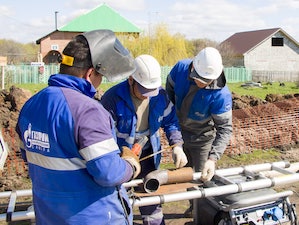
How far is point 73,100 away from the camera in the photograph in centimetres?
196

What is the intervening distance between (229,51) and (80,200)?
41.8 m

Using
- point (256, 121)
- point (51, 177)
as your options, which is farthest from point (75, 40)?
point (256, 121)

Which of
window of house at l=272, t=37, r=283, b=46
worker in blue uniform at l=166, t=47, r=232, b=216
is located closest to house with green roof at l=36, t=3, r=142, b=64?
window of house at l=272, t=37, r=283, b=46

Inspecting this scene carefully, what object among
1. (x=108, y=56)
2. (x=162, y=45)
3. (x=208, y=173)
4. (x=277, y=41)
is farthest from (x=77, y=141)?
(x=277, y=41)

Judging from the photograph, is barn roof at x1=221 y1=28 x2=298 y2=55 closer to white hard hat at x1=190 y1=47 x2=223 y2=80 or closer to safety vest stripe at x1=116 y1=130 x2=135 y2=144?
white hard hat at x1=190 y1=47 x2=223 y2=80

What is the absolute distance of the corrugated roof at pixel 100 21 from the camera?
138 feet

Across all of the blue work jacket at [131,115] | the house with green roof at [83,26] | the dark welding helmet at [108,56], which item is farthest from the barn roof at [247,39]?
the dark welding helmet at [108,56]

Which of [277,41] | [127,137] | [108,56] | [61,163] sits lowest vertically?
[127,137]

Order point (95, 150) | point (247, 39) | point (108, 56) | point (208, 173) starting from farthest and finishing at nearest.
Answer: point (247, 39)
point (208, 173)
point (108, 56)
point (95, 150)

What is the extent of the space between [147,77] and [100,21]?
4108 cm

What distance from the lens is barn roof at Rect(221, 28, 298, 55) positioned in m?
42.4

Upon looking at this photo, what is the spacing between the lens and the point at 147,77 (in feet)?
10.7

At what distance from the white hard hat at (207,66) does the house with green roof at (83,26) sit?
128 feet

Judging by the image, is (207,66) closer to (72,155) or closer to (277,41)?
(72,155)
